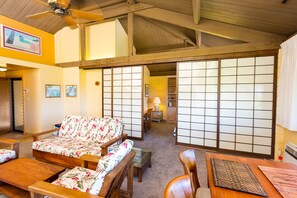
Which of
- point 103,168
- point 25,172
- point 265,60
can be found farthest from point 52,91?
point 265,60

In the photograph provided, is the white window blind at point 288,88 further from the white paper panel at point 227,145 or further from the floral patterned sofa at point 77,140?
the floral patterned sofa at point 77,140

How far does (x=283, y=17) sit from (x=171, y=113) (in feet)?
17.6

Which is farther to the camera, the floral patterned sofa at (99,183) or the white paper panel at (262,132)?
the white paper panel at (262,132)

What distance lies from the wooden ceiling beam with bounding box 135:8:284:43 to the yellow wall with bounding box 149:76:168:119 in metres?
3.92

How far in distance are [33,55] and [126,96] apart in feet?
10.6

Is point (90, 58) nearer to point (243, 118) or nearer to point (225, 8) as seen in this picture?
point (225, 8)

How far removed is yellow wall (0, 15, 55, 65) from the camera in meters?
3.88

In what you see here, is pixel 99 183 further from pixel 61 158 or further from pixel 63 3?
pixel 63 3

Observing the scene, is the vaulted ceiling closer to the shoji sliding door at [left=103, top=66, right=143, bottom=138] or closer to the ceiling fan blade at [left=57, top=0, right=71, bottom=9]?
the ceiling fan blade at [left=57, top=0, right=71, bottom=9]

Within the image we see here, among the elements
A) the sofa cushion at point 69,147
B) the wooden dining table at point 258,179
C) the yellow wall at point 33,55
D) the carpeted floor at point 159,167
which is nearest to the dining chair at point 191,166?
the wooden dining table at point 258,179

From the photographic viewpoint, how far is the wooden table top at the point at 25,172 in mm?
1544

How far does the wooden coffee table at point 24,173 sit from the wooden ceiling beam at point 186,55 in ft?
10.4

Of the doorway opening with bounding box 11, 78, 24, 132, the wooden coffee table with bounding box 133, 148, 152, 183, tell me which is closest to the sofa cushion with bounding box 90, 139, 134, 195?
the wooden coffee table with bounding box 133, 148, 152, 183

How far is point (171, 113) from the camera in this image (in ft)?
23.3
